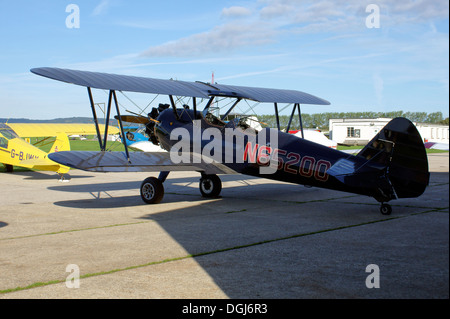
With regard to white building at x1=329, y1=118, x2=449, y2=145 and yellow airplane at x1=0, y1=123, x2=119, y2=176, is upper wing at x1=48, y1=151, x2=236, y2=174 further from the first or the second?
white building at x1=329, y1=118, x2=449, y2=145

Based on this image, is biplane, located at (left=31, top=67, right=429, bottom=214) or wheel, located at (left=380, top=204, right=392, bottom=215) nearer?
biplane, located at (left=31, top=67, right=429, bottom=214)

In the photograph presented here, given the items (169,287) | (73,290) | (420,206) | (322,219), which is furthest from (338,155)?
(73,290)

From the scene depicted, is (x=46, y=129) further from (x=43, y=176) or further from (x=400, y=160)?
(x=400, y=160)

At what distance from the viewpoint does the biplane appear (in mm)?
8852

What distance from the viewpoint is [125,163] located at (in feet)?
36.3

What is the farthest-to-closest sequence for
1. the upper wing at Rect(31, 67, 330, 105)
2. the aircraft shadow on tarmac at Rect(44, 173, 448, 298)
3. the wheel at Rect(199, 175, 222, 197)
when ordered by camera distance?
the wheel at Rect(199, 175, 222, 197) < the upper wing at Rect(31, 67, 330, 105) < the aircraft shadow on tarmac at Rect(44, 173, 448, 298)

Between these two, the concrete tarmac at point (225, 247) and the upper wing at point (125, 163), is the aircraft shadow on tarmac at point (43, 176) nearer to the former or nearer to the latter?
the concrete tarmac at point (225, 247)

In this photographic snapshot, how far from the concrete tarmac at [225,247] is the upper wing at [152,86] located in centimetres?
291

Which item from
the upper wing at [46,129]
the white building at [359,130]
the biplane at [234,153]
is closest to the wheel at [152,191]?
the biplane at [234,153]

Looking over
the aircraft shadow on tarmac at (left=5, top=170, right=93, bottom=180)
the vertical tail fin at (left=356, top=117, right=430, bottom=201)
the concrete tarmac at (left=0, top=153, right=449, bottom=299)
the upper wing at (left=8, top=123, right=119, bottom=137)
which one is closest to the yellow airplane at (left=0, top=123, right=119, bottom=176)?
the aircraft shadow on tarmac at (left=5, top=170, right=93, bottom=180)

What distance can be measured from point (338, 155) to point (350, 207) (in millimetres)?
1702

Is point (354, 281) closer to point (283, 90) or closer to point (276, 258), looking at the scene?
point (276, 258)

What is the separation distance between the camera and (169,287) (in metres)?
4.99

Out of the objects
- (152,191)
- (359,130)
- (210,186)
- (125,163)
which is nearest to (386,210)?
(210,186)
